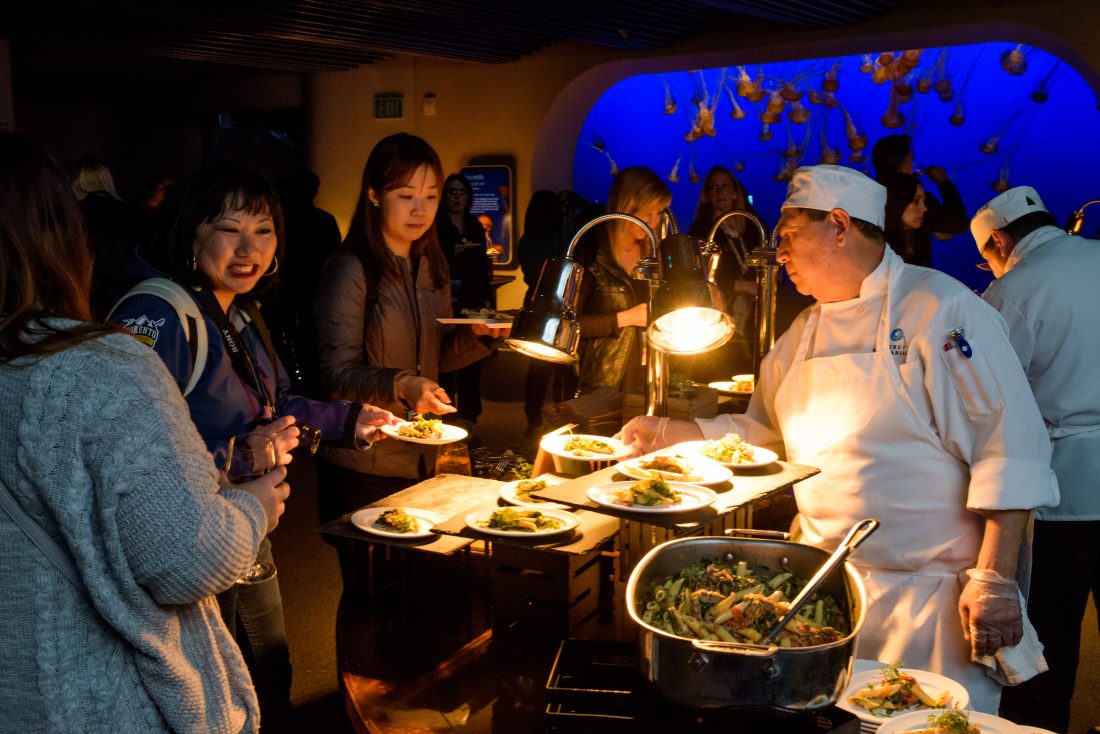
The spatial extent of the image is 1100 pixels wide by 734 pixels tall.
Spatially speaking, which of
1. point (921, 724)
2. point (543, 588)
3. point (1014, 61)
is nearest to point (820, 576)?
point (921, 724)

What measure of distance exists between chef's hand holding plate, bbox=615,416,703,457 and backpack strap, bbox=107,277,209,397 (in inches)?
43.4

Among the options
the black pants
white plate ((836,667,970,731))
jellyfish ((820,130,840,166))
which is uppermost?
jellyfish ((820,130,840,166))

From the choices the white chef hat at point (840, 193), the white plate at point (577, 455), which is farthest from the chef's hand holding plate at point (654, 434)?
the white chef hat at point (840, 193)

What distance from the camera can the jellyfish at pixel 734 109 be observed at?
9758 millimetres

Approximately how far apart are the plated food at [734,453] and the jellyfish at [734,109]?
25.6 ft

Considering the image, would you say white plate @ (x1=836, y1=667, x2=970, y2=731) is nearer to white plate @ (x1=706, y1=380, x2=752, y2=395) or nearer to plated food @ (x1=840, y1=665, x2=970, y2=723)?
plated food @ (x1=840, y1=665, x2=970, y2=723)

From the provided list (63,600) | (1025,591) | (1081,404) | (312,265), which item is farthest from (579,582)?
(312,265)

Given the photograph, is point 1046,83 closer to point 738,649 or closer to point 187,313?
point 187,313

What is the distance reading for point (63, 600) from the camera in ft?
4.64

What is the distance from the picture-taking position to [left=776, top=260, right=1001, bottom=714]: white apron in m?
2.29

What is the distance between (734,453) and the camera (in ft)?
8.02

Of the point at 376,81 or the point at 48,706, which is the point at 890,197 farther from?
the point at 376,81

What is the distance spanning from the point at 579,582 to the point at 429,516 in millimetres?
432

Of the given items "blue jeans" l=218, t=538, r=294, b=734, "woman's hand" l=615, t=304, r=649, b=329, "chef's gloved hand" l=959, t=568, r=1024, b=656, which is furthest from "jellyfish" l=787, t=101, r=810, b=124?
"blue jeans" l=218, t=538, r=294, b=734
